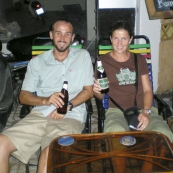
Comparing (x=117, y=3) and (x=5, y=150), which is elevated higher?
(x=117, y=3)

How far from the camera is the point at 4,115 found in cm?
309

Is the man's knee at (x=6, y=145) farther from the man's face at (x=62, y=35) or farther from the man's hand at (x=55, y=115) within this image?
the man's face at (x=62, y=35)

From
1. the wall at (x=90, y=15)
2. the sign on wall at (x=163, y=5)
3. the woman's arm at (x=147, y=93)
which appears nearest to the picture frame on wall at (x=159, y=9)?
the sign on wall at (x=163, y=5)

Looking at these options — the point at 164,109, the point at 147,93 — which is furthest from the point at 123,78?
the point at 164,109

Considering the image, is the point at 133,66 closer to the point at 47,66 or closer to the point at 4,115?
the point at 47,66

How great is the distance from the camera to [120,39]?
3037 millimetres

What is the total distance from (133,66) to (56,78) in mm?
815

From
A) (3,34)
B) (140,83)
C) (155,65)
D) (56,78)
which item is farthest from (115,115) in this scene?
(3,34)

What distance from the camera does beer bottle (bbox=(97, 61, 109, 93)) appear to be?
281 cm

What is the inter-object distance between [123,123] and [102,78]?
497 millimetres

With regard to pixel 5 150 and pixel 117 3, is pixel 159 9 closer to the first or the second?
pixel 117 3

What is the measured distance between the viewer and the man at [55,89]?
112 inches

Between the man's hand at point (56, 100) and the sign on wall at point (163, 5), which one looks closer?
the man's hand at point (56, 100)

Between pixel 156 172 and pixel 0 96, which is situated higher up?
pixel 0 96
